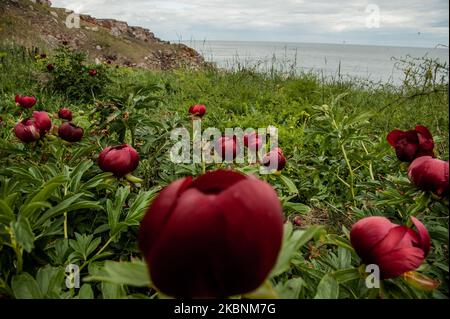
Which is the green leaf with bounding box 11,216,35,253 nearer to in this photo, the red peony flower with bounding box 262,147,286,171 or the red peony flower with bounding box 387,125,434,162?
the red peony flower with bounding box 262,147,286,171

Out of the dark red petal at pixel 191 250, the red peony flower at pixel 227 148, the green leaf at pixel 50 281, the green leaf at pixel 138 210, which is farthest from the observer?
the red peony flower at pixel 227 148

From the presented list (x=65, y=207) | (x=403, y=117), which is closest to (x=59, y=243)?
(x=65, y=207)

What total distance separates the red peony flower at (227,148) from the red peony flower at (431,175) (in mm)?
525

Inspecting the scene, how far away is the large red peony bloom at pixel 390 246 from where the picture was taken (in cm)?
65

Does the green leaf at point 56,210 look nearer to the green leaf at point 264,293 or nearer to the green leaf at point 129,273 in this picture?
the green leaf at point 129,273

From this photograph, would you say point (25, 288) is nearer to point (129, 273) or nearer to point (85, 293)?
point (85, 293)

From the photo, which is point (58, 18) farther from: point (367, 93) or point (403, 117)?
point (403, 117)

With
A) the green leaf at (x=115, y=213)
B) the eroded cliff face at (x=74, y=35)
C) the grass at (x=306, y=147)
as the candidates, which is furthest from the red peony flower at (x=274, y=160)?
the eroded cliff face at (x=74, y=35)

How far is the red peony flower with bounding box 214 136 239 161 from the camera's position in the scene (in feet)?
3.96

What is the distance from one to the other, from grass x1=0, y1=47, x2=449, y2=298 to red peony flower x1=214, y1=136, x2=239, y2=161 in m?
0.07

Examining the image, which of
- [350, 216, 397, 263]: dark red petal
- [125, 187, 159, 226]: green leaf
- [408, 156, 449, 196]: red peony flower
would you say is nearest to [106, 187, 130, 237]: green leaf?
[125, 187, 159, 226]: green leaf

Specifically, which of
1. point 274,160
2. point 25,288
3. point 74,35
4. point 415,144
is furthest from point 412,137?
point 74,35

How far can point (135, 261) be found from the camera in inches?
20.1
